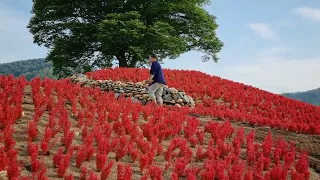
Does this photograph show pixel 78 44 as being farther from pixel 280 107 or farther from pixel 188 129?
pixel 188 129

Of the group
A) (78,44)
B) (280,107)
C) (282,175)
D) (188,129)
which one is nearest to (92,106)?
(188,129)

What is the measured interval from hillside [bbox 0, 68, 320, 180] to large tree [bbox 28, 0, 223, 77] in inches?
727

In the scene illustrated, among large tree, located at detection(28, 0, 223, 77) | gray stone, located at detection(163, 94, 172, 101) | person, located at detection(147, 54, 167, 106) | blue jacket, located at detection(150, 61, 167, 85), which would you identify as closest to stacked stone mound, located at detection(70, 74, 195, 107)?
gray stone, located at detection(163, 94, 172, 101)

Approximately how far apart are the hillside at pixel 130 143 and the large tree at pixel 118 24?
1848cm

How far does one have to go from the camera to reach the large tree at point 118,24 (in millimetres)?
31453

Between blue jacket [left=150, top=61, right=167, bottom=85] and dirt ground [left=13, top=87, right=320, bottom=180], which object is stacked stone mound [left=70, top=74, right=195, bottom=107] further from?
dirt ground [left=13, top=87, right=320, bottom=180]

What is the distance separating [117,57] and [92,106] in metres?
25.7

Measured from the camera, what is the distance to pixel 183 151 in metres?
7.55

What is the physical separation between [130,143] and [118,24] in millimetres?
24378

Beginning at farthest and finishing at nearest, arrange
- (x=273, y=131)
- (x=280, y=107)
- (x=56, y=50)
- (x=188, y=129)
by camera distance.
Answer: (x=56, y=50) < (x=280, y=107) < (x=273, y=131) < (x=188, y=129)

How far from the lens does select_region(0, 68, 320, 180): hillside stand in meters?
6.04

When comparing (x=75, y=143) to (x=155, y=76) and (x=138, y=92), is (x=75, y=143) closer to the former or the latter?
(x=155, y=76)

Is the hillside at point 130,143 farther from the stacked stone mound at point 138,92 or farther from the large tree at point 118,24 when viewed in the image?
the large tree at point 118,24

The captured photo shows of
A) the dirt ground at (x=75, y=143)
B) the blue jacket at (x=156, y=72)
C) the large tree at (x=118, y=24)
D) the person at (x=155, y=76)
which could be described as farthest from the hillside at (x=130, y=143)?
the large tree at (x=118, y=24)
